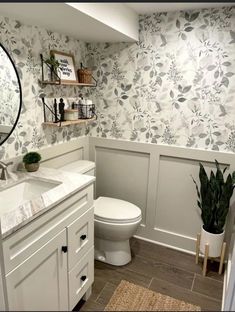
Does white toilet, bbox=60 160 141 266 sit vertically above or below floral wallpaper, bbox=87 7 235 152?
below

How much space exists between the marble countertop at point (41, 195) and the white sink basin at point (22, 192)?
21 millimetres

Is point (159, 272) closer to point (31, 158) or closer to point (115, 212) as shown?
point (115, 212)

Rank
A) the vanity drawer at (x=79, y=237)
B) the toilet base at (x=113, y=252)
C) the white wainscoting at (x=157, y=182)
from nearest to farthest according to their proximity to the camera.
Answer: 1. the vanity drawer at (x=79, y=237)
2. the toilet base at (x=113, y=252)
3. the white wainscoting at (x=157, y=182)

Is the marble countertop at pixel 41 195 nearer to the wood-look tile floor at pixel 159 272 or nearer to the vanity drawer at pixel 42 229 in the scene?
the vanity drawer at pixel 42 229

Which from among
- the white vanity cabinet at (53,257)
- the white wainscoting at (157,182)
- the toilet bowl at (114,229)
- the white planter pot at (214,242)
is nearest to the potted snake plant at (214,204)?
the white planter pot at (214,242)

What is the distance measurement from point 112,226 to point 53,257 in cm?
70

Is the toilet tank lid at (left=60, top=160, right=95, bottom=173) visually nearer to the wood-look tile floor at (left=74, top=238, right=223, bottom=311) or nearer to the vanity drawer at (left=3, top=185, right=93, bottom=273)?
the vanity drawer at (left=3, top=185, right=93, bottom=273)

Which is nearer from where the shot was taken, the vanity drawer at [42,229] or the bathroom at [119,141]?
the vanity drawer at [42,229]

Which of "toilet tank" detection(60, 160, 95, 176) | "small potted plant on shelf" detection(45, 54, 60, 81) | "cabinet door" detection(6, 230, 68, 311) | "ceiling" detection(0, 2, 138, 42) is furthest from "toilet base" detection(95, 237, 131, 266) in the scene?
"ceiling" detection(0, 2, 138, 42)

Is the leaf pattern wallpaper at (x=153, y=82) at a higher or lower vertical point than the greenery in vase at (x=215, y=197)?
higher

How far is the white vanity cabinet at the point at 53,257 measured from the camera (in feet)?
2.44

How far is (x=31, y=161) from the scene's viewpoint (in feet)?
5.29

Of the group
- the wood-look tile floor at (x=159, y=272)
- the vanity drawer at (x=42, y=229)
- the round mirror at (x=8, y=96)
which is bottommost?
the wood-look tile floor at (x=159, y=272)

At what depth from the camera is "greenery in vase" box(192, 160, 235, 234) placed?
5.90ft
